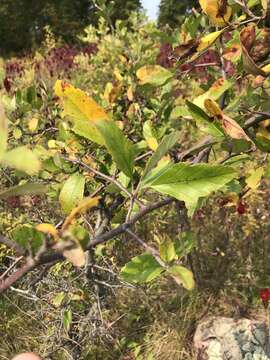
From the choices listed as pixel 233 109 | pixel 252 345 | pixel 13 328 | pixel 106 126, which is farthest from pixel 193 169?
pixel 13 328

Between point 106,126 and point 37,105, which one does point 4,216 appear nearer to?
point 37,105

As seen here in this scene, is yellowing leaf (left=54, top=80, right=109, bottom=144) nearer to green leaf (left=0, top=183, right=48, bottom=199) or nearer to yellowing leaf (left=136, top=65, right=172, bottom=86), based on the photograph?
green leaf (left=0, top=183, right=48, bottom=199)

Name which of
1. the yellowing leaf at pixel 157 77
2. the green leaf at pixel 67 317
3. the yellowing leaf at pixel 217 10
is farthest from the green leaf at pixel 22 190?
the green leaf at pixel 67 317

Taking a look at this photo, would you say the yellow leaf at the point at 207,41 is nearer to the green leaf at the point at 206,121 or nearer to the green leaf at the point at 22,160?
the green leaf at the point at 206,121

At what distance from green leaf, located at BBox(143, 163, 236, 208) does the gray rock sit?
2144mm

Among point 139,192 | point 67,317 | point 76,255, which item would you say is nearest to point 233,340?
point 67,317

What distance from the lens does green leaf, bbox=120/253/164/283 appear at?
60cm

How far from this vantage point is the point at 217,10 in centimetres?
71

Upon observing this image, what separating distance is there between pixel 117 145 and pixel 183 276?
139mm

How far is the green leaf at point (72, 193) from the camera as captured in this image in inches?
26.0

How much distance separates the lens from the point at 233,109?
786mm

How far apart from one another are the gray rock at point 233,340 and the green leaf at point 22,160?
2.33 meters

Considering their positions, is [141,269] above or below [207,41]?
below

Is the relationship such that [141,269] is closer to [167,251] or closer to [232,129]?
[167,251]
